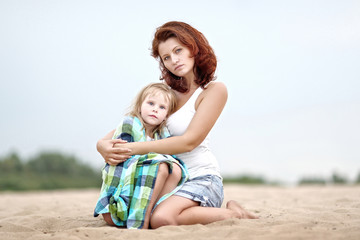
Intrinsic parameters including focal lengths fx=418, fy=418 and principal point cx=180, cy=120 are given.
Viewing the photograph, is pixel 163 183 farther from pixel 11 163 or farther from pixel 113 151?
pixel 11 163

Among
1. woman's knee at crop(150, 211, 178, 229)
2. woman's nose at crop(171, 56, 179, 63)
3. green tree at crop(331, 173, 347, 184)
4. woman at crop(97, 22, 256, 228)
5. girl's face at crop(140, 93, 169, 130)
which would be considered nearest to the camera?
woman's knee at crop(150, 211, 178, 229)

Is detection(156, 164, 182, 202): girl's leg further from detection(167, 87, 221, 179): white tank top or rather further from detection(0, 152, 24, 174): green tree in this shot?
detection(0, 152, 24, 174): green tree

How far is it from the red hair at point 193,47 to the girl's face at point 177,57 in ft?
→ 0.13

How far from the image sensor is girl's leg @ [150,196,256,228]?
3.38 meters

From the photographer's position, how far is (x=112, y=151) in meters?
3.59

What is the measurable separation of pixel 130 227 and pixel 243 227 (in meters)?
0.91

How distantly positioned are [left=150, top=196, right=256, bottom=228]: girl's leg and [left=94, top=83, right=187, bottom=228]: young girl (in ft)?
0.28

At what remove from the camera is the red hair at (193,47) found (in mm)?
3871

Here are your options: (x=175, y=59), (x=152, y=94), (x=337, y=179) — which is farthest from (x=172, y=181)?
(x=337, y=179)

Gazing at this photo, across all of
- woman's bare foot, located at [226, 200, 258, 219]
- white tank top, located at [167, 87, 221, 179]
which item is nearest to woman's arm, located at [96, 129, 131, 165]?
white tank top, located at [167, 87, 221, 179]

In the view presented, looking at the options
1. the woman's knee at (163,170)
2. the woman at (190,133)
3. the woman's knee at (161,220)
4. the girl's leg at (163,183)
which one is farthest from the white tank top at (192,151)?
the woman's knee at (161,220)

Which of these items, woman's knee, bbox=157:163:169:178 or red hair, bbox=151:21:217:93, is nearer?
woman's knee, bbox=157:163:169:178

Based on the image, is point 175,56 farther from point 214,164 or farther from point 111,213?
point 111,213

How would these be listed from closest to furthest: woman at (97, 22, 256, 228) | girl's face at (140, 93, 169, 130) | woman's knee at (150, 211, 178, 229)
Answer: woman's knee at (150, 211, 178, 229)
woman at (97, 22, 256, 228)
girl's face at (140, 93, 169, 130)
